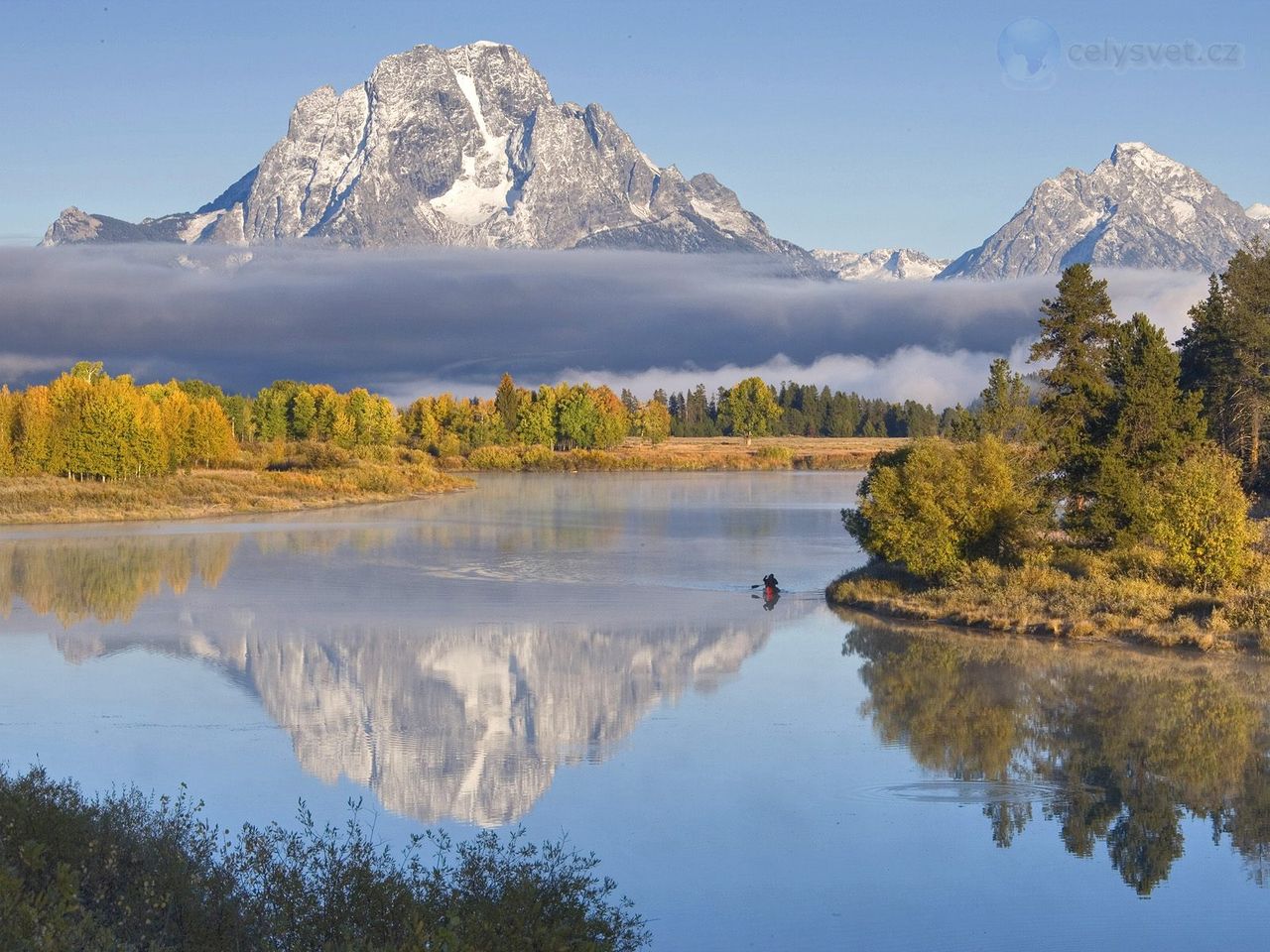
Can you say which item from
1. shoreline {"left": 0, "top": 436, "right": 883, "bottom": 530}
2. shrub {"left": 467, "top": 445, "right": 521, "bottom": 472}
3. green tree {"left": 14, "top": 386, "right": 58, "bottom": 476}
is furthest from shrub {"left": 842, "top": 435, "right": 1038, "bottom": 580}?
shrub {"left": 467, "top": 445, "right": 521, "bottom": 472}

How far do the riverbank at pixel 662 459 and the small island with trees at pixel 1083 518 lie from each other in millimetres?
104418

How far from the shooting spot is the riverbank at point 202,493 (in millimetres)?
81625

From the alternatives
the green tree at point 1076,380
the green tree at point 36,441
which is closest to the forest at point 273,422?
the green tree at point 36,441

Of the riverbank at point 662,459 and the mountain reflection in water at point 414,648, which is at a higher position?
the riverbank at point 662,459

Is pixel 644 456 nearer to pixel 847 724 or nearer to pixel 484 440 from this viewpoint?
pixel 484 440

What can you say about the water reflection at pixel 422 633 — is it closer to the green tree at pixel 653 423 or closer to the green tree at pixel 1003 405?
the green tree at pixel 1003 405

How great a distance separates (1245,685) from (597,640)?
14.7m

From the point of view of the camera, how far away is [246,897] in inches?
480

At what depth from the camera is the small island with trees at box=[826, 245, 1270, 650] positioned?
34.5 meters

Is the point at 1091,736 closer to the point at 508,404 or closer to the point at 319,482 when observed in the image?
the point at 319,482

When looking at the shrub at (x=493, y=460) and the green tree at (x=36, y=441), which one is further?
the shrub at (x=493, y=460)

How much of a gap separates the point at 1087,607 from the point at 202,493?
71.7 metres

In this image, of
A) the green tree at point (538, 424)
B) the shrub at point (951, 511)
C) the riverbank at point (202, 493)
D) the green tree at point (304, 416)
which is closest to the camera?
the shrub at point (951, 511)

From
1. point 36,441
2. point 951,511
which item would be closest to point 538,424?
point 36,441
